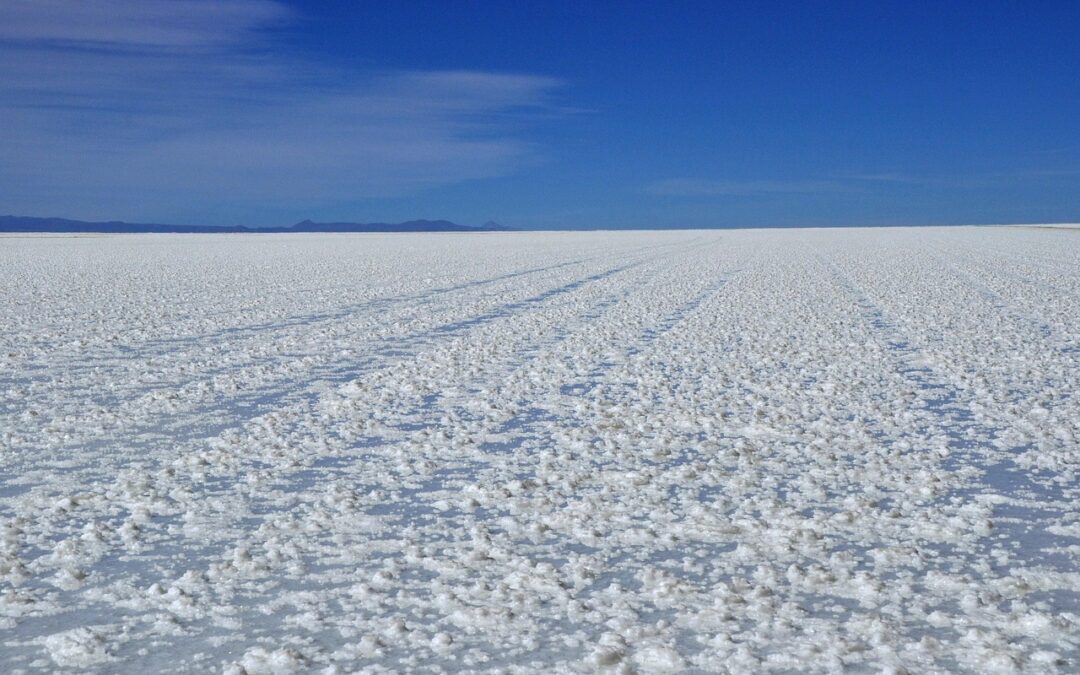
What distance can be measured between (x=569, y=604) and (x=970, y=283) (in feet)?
51.9

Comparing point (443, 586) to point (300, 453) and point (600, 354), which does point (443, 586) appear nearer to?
point (300, 453)

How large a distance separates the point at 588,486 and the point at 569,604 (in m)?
1.34

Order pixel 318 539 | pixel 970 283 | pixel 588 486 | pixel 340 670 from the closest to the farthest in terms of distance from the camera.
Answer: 1. pixel 340 670
2. pixel 318 539
3. pixel 588 486
4. pixel 970 283

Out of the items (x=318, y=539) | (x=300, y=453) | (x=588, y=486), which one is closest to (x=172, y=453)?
(x=300, y=453)

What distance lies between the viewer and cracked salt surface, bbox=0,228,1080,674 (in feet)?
9.32

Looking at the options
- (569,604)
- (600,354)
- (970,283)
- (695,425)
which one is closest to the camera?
(569,604)

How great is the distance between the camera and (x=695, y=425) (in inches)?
223

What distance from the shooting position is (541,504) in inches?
163

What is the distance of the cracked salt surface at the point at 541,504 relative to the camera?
9.32 ft

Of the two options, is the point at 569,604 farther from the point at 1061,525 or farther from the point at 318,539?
the point at 1061,525

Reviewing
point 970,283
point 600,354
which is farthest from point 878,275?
point 600,354

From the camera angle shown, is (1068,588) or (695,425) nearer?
(1068,588)

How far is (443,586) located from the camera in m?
3.22

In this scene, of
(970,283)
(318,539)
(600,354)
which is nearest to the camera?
(318,539)
